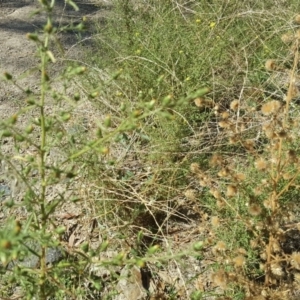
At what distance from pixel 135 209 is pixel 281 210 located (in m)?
0.68

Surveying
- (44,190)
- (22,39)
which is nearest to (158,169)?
→ (44,190)

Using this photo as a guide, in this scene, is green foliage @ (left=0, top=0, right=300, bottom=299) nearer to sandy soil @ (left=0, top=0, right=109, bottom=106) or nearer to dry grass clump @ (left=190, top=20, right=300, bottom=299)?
dry grass clump @ (left=190, top=20, right=300, bottom=299)

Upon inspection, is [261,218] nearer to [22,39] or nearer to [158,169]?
[158,169]

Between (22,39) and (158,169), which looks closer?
(158,169)

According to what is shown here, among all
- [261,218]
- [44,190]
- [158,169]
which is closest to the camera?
[44,190]

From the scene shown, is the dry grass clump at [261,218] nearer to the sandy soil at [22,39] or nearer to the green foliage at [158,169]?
the green foliage at [158,169]

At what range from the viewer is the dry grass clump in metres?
1.72

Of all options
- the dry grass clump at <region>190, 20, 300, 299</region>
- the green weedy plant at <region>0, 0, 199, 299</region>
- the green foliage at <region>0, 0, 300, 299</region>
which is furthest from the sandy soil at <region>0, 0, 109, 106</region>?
the dry grass clump at <region>190, 20, 300, 299</region>

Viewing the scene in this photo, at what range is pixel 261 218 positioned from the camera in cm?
198

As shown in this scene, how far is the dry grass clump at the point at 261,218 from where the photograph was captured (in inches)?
67.9

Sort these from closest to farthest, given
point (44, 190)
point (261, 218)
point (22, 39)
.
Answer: point (44, 190), point (261, 218), point (22, 39)

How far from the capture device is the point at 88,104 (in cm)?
308

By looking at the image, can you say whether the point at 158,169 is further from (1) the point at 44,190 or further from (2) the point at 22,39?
(2) the point at 22,39

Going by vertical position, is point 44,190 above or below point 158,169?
above
